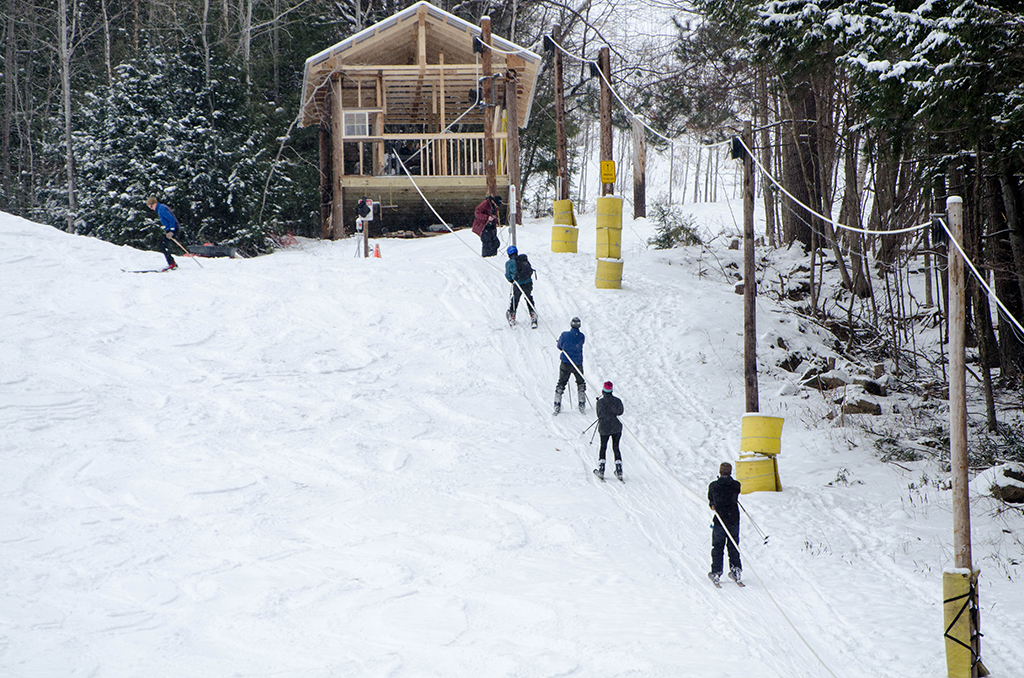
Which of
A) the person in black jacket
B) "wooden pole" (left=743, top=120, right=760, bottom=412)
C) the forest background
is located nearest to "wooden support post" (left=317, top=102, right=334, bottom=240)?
the forest background

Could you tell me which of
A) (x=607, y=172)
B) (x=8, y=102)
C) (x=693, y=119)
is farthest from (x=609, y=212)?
(x=8, y=102)

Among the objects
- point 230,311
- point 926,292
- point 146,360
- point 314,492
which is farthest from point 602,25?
point 314,492

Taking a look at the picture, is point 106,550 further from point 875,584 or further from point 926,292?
point 926,292

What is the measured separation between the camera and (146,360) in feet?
44.8

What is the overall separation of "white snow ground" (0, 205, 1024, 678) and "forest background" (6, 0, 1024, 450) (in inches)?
143

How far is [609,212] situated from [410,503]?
10.0 metres

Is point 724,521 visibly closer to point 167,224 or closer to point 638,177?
point 167,224

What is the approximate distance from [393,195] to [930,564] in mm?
20419

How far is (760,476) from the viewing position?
11.3 meters

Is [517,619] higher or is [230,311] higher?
[230,311]

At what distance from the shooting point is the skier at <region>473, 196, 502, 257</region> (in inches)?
762

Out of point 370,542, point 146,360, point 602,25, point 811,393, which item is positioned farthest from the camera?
point 602,25

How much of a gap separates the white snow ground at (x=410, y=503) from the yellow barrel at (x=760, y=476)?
0.31 meters

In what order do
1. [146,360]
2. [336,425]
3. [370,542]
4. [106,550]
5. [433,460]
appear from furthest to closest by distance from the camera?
[146,360] < [336,425] < [433,460] < [370,542] < [106,550]
